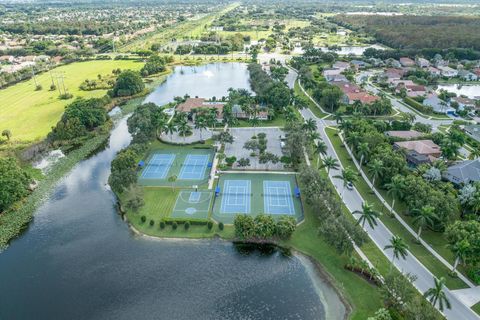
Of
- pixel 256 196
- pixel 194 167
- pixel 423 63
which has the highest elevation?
pixel 423 63

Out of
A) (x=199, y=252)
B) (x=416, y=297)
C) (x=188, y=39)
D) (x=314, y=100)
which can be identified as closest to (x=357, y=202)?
(x=416, y=297)

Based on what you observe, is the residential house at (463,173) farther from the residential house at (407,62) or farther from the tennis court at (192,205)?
the residential house at (407,62)

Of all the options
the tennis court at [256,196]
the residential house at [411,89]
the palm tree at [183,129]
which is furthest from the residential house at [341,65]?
the tennis court at [256,196]

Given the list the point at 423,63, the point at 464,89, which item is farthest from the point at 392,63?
the point at 464,89

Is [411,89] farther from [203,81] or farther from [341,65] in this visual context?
[203,81]

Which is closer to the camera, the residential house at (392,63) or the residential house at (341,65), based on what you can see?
the residential house at (341,65)

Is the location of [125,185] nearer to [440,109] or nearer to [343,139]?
[343,139]
